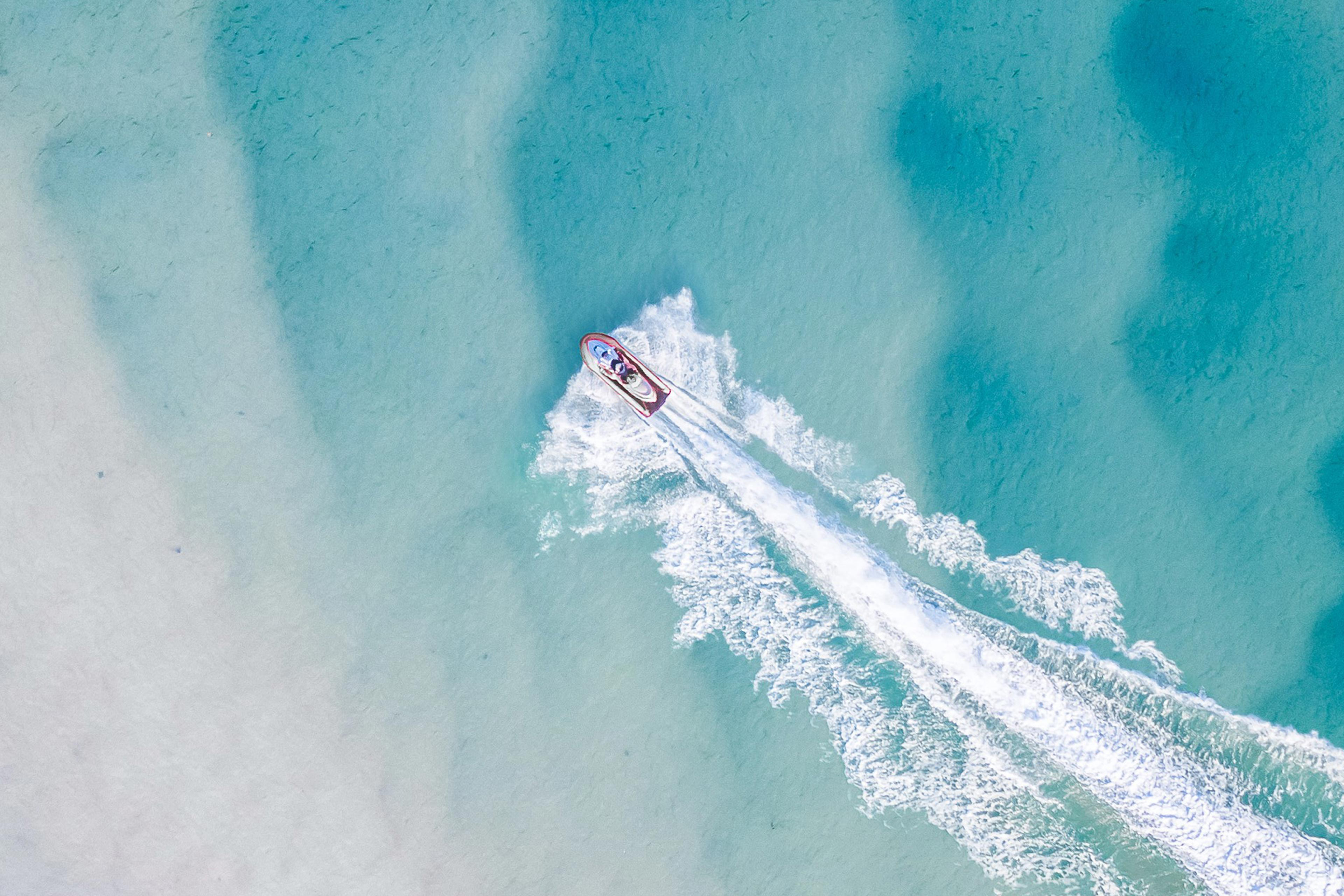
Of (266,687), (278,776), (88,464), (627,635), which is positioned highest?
(627,635)

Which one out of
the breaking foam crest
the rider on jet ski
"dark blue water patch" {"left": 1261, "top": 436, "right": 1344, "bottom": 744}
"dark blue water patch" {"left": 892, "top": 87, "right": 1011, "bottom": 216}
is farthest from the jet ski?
"dark blue water patch" {"left": 1261, "top": 436, "right": 1344, "bottom": 744}

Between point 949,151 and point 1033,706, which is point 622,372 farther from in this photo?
point 1033,706

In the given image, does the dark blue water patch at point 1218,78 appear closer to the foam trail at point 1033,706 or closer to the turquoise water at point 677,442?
the turquoise water at point 677,442

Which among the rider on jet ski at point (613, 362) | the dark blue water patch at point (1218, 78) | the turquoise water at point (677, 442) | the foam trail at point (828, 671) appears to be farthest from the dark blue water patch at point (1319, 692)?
the rider on jet ski at point (613, 362)

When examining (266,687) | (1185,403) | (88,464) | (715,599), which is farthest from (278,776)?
(1185,403)

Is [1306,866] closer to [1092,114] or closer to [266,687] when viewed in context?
[1092,114]

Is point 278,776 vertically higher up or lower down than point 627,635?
lower down
